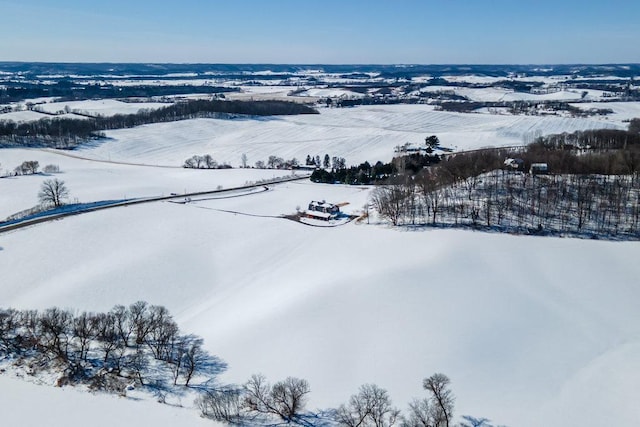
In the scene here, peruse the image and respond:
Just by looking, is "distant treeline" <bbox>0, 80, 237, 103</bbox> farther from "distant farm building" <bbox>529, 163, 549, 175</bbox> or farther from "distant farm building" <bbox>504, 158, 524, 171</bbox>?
"distant farm building" <bbox>529, 163, 549, 175</bbox>

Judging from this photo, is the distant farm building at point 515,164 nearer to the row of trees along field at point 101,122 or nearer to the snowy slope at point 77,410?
the snowy slope at point 77,410

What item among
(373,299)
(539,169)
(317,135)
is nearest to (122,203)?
(373,299)

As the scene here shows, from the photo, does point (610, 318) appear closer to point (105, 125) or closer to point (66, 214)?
point (66, 214)

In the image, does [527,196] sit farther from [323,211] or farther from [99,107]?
[99,107]

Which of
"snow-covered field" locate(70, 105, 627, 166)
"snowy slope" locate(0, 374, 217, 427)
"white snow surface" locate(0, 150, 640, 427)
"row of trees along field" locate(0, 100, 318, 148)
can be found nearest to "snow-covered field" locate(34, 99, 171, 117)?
"row of trees along field" locate(0, 100, 318, 148)

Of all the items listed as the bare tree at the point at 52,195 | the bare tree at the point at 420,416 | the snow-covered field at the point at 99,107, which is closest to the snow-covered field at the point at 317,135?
the bare tree at the point at 52,195
